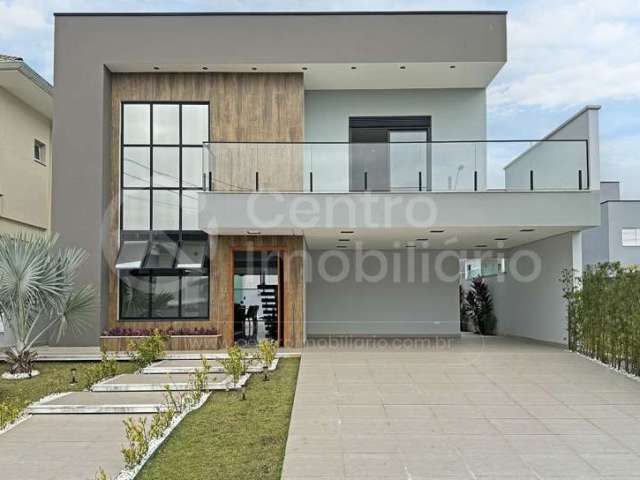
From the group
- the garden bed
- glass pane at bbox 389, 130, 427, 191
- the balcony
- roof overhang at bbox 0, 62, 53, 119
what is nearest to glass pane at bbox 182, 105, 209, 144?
the balcony

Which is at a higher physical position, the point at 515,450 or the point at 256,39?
the point at 256,39

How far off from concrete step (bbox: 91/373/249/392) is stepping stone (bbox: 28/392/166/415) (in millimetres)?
183

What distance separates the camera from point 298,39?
16.1 meters

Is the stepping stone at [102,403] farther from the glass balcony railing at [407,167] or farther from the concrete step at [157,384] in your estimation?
the glass balcony railing at [407,167]

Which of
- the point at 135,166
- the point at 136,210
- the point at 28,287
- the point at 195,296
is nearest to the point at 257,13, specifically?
the point at 135,166

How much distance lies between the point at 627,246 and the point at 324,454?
35675 mm

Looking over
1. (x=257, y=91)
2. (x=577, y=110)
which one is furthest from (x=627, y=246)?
(x=257, y=91)

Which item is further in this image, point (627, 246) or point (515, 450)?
point (627, 246)

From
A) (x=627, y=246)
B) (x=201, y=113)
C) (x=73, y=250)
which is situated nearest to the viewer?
(x=73, y=250)

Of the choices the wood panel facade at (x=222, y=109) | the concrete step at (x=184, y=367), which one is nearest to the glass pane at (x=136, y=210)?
the wood panel facade at (x=222, y=109)

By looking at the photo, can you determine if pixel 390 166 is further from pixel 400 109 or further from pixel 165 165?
pixel 165 165

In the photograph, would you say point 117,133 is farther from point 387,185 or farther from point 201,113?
point 387,185

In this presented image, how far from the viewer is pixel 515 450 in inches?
273

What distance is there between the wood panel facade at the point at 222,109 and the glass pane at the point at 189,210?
76cm
